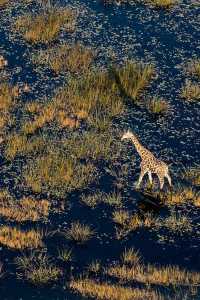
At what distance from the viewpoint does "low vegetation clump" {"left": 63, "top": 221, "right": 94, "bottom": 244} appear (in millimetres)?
14617

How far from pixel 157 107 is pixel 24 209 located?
608cm

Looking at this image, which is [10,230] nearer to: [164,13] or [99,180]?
[99,180]

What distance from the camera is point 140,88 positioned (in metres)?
20.7

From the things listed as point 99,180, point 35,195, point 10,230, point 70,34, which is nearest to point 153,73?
point 70,34

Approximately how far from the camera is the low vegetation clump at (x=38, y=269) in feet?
43.4

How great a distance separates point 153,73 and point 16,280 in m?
10.4

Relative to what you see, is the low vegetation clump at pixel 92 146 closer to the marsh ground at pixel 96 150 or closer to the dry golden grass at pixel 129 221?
the marsh ground at pixel 96 150

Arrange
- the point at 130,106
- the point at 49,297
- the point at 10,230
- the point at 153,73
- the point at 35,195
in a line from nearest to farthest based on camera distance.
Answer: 1. the point at 49,297
2. the point at 10,230
3. the point at 35,195
4. the point at 130,106
5. the point at 153,73

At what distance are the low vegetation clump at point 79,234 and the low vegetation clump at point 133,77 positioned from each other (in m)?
6.43

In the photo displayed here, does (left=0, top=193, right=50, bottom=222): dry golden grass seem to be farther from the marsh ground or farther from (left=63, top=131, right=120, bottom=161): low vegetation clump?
(left=63, top=131, right=120, bottom=161): low vegetation clump

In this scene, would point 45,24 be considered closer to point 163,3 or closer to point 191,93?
point 163,3

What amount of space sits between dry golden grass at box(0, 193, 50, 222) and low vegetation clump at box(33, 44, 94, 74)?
7.06 m

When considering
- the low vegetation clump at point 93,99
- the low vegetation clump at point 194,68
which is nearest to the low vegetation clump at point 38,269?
the low vegetation clump at point 93,99

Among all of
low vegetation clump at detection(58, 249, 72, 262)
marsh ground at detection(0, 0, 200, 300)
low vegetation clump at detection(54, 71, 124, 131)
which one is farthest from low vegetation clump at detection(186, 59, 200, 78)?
low vegetation clump at detection(58, 249, 72, 262)
